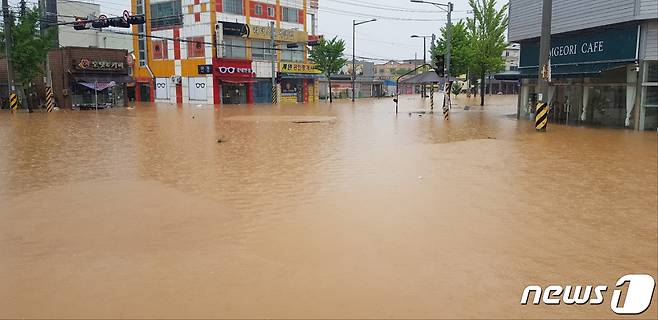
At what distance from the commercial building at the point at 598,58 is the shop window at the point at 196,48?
117 feet

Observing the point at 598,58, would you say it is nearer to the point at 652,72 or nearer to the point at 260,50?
the point at 652,72

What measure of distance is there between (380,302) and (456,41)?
53945 millimetres

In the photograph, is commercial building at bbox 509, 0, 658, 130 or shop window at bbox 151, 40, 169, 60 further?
shop window at bbox 151, 40, 169, 60

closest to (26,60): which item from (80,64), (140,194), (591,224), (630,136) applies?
(80,64)

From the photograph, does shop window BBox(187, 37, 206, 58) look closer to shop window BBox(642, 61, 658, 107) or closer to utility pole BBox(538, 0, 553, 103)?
utility pole BBox(538, 0, 553, 103)

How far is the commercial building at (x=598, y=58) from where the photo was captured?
2191 cm

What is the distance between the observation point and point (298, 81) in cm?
6906

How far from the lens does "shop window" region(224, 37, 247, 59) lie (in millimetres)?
57909

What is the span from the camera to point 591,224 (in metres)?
7.95

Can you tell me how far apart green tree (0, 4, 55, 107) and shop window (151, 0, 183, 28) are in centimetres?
1697

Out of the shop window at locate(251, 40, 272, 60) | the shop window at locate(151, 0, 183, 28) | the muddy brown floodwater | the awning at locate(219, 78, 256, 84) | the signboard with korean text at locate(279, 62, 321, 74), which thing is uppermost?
the shop window at locate(151, 0, 183, 28)

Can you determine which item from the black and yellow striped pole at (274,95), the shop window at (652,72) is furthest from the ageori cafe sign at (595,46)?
the black and yellow striped pole at (274,95)

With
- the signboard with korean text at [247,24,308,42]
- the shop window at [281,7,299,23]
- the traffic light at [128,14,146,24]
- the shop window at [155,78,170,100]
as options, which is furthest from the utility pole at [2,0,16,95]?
the shop window at [281,7,299,23]

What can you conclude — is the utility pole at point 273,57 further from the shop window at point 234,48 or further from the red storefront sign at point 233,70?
the shop window at point 234,48
